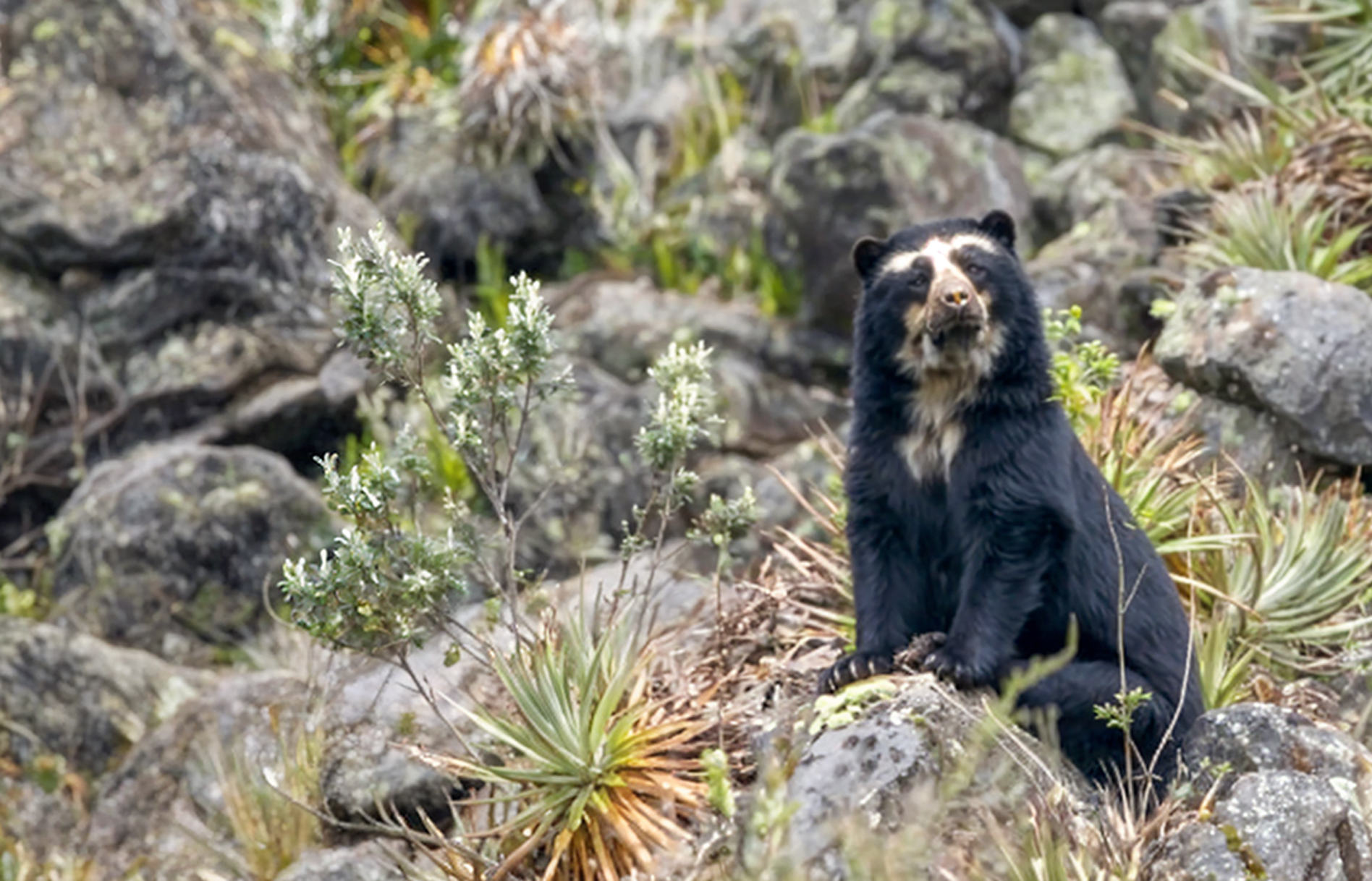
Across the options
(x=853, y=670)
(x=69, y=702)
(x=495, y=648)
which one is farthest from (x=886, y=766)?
(x=69, y=702)

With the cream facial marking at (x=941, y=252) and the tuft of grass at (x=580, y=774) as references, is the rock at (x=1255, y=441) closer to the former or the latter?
the cream facial marking at (x=941, y=252)

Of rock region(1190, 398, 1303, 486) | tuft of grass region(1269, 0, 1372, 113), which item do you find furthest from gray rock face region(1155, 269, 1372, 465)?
tuft of grass region(1269, 0, 1372, 113)

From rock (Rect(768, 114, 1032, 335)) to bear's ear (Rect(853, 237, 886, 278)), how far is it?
5748 mm

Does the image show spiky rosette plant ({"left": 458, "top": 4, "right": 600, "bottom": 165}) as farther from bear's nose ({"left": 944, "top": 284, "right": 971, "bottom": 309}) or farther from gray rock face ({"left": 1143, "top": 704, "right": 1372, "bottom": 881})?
gray rock face ({"left": 1143, "top": 704, "right": 1372, "bottom": 881})

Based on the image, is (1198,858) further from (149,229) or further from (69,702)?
(149,229)

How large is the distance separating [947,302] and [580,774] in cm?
189

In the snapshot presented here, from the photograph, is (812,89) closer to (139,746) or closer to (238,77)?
(238,77)

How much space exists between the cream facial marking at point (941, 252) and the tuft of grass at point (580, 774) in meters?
1.59

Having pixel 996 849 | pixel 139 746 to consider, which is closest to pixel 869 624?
pixel 996 849

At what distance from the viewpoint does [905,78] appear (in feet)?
44.7

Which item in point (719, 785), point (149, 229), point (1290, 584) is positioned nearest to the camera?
point (719, 785)

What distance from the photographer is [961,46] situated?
13617 millimetres

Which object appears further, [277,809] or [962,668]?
[277,809]

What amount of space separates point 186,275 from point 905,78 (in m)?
5.57
